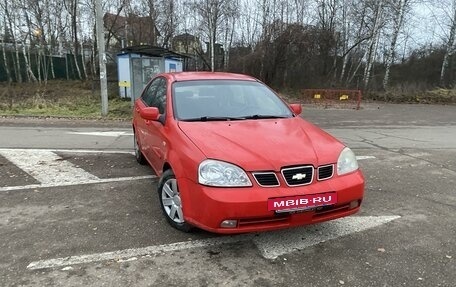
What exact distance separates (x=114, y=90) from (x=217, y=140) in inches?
834

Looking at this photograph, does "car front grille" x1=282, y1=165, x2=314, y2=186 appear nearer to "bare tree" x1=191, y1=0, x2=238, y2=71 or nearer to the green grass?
the green grass

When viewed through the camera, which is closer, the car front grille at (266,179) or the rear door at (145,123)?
the car front grille at (266,179)

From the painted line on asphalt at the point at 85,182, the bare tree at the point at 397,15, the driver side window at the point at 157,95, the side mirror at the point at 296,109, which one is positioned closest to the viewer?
the driver side window at the point at 157,95

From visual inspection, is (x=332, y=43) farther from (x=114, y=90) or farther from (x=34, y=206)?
(x=34, y=206)

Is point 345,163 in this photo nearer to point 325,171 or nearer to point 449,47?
point 325,171

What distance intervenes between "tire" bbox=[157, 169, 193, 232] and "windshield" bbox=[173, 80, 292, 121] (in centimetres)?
73

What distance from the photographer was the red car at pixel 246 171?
329cm

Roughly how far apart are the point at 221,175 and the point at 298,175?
2.18 ft

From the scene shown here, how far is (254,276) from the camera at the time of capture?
3146 mm

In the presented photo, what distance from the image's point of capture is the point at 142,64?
56.9 feet

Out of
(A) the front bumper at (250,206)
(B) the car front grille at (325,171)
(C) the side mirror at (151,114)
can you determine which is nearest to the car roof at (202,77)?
(C) the side mirror at (151,114)

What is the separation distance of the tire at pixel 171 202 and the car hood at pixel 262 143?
1.63ft

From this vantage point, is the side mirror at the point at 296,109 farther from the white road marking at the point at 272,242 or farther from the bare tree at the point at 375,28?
the bare tree at the point at 375,28

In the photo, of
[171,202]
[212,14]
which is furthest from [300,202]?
[212,14]
